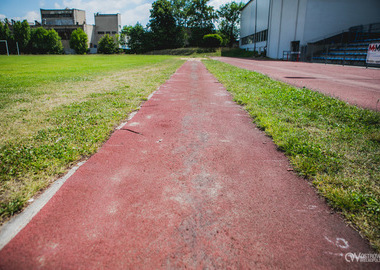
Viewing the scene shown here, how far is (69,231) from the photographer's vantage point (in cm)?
195

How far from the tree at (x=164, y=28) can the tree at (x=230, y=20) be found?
775 inches

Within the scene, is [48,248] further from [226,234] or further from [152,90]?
[152,90]

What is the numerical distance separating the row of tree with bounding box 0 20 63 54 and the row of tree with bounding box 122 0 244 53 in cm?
2181

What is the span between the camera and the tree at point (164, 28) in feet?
217

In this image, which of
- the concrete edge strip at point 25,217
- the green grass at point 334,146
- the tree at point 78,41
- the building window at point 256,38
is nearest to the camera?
the concrete edge strip at point 25,217

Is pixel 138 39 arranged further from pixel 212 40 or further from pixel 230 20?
pixel 230 20

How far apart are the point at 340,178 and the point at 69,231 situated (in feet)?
9.36

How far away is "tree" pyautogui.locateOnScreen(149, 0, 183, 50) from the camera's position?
66.2 m

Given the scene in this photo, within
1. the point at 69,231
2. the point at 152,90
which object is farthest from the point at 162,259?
the point at 152,90

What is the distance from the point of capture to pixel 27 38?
66000mm

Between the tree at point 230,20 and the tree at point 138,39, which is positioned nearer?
the tree at point 138,39

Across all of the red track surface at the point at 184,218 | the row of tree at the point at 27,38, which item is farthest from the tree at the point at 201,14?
the red track surface at the point at 184,218

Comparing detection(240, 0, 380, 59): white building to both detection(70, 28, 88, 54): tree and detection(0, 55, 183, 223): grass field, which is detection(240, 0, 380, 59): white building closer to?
detection(0, 55, 183, 223): grass field

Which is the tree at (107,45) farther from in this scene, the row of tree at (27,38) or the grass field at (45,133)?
the grass field at (45,133)
